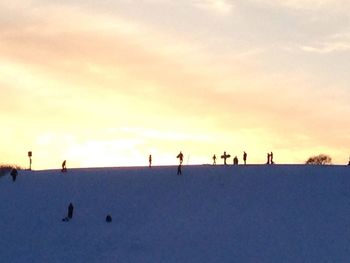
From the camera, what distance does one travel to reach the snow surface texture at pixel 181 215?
45812 millimetres

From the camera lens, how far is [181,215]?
51344mm

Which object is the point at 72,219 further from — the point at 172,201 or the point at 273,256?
the point at 273,256

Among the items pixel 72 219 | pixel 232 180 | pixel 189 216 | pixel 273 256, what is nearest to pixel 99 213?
pixel 72 219

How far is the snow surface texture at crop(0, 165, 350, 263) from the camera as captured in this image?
4581cm

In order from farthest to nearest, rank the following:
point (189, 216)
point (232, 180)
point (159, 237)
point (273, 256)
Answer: point (232, 180), point (189, 216), point (159, 237), point (273, 256)

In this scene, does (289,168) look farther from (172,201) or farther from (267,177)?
(172,201)

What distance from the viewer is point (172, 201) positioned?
53.8m

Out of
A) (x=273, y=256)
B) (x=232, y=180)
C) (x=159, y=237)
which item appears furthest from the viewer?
(x=232, y=180)

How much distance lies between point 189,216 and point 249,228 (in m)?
3.92

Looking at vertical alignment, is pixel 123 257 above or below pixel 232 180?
below

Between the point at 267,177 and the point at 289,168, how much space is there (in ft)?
7.81

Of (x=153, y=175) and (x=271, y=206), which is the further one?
(x=153, y=175)

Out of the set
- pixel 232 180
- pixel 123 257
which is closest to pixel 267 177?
pixel 232 180

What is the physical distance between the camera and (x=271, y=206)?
51875 mm
